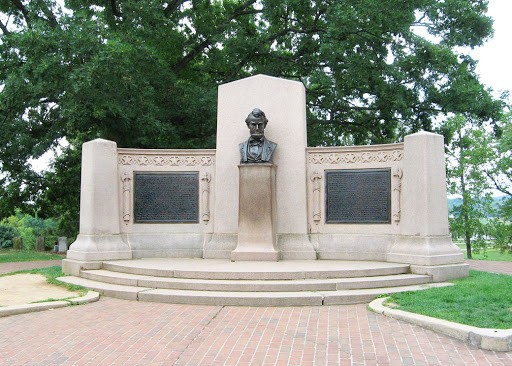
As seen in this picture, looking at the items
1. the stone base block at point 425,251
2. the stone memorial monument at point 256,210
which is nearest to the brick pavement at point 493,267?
the stone base block at point 425,251

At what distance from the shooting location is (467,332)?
6070mm

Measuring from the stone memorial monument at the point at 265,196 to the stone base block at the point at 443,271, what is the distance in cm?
5

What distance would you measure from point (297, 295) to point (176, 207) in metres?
5.23

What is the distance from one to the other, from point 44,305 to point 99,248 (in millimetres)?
3437

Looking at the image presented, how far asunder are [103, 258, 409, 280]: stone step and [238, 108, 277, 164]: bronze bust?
2438mm

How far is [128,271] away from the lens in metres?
10.5

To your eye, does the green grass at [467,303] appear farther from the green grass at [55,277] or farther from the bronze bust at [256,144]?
the green grass at [55,277]

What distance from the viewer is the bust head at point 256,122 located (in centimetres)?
1177

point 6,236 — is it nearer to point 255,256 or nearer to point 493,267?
point 255,256

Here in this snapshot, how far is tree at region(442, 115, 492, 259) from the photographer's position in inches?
803

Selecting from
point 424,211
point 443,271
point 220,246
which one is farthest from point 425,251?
point 220,246

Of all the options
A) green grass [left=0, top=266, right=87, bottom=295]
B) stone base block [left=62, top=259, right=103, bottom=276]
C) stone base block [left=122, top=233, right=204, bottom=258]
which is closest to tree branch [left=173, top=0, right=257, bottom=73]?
stone base block [left=122, top=233, right=204, bottom=258]

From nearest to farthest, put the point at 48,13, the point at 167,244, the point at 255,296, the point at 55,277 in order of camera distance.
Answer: the point at 255,296, the point at 55,277, the point at 167,244, the point at 48,13

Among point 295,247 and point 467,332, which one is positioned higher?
point 295,247
